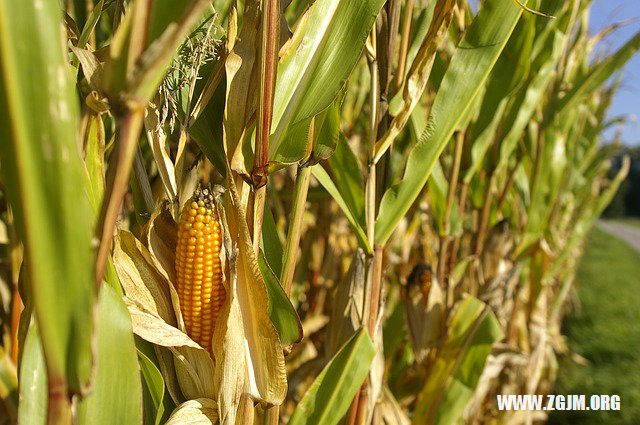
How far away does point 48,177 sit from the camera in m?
0.25

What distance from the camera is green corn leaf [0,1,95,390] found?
0.24 m

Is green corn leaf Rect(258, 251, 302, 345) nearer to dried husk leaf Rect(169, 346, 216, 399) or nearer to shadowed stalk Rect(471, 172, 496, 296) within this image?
dried husk leaf Rect(169, 346, 216, 399)

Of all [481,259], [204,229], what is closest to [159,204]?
[204,229]

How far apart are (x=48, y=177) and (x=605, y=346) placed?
148 inches

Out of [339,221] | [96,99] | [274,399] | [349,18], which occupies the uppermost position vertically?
[349,18]

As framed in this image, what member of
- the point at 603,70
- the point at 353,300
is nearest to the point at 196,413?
the point at 353,300

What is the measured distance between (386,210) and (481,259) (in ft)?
1.93

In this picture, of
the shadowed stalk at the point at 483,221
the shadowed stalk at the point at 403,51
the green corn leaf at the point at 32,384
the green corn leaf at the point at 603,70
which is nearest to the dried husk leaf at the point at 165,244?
the green corn leaf at the point at 32,384

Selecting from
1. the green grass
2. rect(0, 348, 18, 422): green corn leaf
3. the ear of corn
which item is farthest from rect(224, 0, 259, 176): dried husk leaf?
the green grass

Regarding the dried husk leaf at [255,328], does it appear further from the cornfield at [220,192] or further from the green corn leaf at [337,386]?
the green corn leaf at [337,386]

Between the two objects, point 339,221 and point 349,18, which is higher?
point 349,18

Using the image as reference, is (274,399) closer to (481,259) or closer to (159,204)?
(159,204)

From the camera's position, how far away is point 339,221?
150 centimetres

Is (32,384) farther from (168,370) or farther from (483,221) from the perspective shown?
(483,221)
